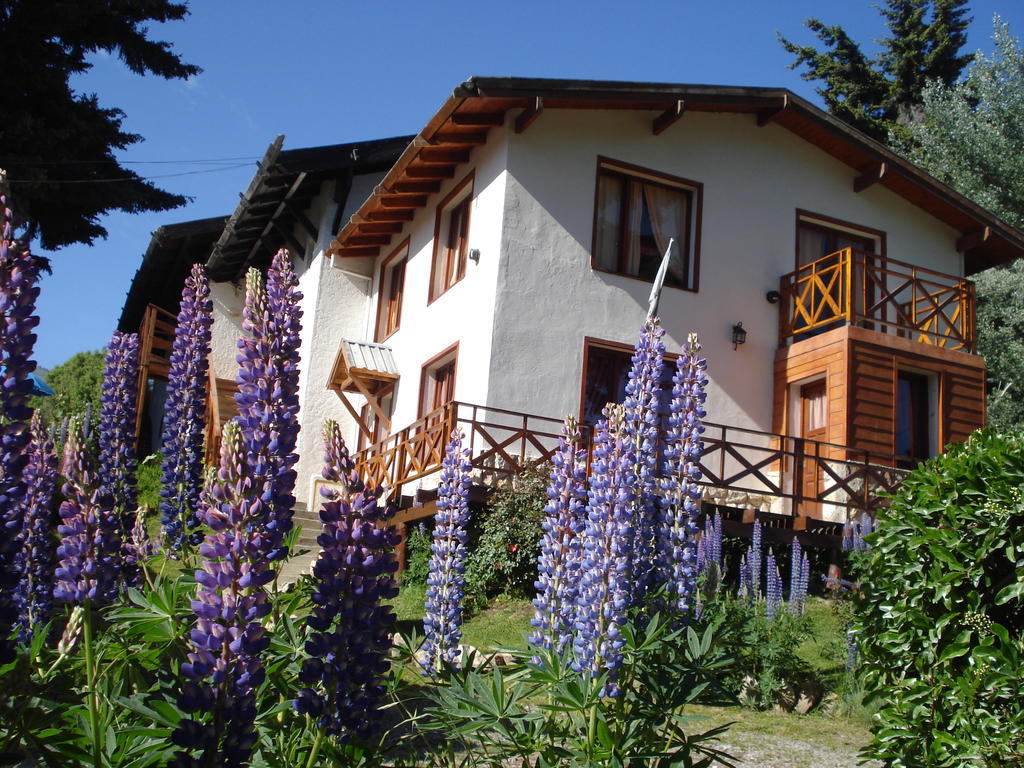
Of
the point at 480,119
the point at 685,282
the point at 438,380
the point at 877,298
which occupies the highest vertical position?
the point at 480,119

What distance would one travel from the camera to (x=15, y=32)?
14953 mm

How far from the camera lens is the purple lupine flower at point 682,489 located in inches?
154

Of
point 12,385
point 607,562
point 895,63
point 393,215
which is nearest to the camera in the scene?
point 12,385

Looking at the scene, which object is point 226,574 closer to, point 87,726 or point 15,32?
point 87,726

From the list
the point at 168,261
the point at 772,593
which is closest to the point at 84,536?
the point at 772,593

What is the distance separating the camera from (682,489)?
4.18m

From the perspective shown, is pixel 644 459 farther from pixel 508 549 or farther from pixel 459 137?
pixel 459 137

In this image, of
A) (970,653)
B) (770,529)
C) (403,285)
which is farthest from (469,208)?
(970,653)

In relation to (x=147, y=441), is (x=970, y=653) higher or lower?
lower

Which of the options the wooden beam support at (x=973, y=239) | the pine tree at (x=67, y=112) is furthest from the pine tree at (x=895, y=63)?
the pine tree at (x=67, y=112)

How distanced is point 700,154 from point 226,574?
14.8m

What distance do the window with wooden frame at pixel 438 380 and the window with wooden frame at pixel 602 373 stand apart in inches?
83.4

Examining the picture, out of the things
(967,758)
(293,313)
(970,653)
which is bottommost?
(967,758)

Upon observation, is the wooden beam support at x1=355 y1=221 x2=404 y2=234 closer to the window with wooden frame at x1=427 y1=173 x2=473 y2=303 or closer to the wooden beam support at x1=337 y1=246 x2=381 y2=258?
the wooden beam support at x1=337 y1=246 x2=381 y2=258
